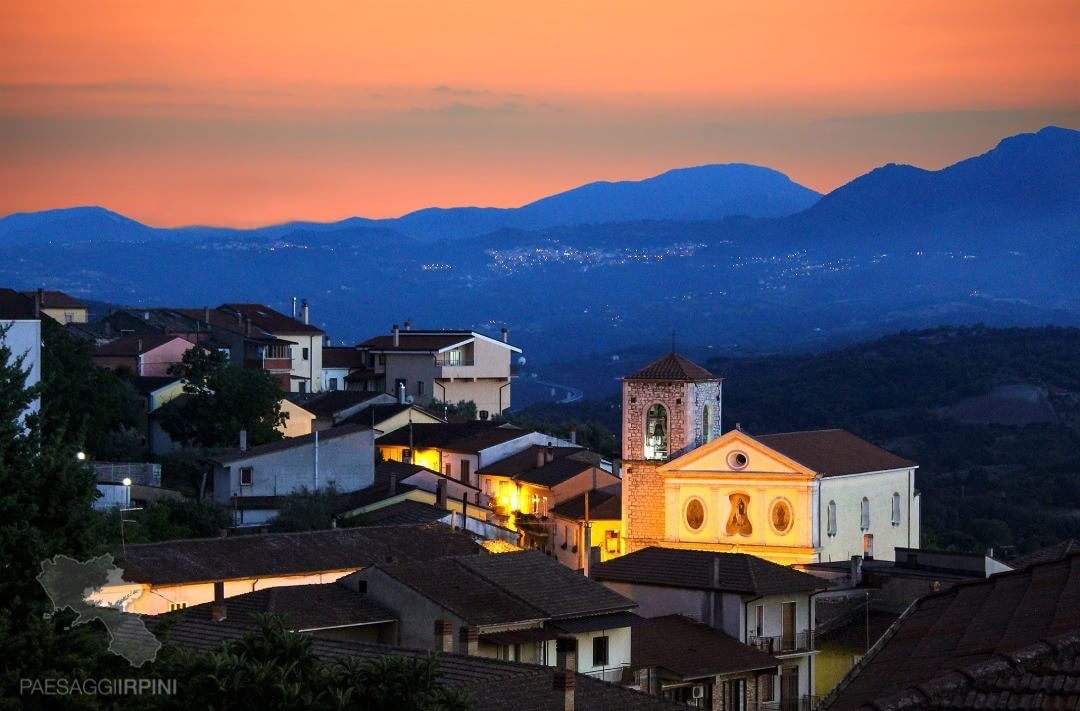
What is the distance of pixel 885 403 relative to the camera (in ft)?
357

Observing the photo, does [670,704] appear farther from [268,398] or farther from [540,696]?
[268,398]

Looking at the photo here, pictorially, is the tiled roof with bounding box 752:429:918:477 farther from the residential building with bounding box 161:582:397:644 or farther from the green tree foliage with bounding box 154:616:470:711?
the green tree foliage with bounding box 154:616:470:711

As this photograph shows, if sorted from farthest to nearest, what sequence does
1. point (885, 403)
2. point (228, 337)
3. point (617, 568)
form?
point (885, 403), point (228, 337), point (617, 568)

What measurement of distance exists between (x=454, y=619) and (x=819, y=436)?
28.0m

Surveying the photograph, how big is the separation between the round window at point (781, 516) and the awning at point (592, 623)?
818 inches

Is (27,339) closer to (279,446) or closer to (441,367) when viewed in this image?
(279,446)

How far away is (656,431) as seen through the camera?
5306 centimetres

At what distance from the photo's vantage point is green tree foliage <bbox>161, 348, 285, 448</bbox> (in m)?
54.4

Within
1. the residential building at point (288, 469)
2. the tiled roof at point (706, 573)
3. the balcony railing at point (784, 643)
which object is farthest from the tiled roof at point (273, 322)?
the balcony railing at point (784, 643)

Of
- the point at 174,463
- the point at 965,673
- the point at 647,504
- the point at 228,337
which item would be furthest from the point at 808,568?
the point at 965,673

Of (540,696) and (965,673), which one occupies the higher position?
(965,673)

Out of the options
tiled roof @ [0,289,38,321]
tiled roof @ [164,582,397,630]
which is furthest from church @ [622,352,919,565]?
tiled roof @ [164,582,397,630]

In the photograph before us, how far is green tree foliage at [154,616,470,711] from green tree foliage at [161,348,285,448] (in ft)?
128

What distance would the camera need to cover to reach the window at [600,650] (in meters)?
29.0
